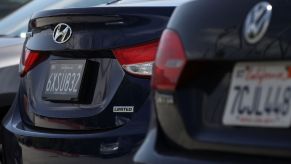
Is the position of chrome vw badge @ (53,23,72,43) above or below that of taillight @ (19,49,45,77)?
above

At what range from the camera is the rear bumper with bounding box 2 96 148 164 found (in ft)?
11.7

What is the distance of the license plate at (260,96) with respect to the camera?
2.54 metres

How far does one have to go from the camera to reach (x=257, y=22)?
8.64ft

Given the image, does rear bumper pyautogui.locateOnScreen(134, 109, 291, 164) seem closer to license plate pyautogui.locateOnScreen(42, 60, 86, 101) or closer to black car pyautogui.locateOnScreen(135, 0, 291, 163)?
black car pyautogui.locateOnScreen(135, 0, 291, 163)

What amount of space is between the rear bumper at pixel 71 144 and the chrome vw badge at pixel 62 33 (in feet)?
1.63

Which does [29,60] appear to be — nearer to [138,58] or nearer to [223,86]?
[138,58]

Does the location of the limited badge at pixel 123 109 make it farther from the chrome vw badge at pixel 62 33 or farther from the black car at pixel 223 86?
the black car at pixel 223 86

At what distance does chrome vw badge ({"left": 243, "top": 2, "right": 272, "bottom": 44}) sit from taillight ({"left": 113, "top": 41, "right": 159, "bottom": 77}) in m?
1.03

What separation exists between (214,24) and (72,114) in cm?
132

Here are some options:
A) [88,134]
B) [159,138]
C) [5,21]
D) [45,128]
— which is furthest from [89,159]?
[5,21]

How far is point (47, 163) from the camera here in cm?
392

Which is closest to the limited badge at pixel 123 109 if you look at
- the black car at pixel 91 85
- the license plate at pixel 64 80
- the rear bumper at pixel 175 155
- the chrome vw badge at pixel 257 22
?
the black car at pixel 91 85

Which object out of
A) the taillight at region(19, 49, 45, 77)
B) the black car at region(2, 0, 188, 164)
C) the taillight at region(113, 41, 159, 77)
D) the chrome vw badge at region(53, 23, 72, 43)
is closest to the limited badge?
the black car at region(2, 0, 188, 164)

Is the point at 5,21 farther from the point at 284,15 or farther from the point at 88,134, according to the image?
the point at 284,15
